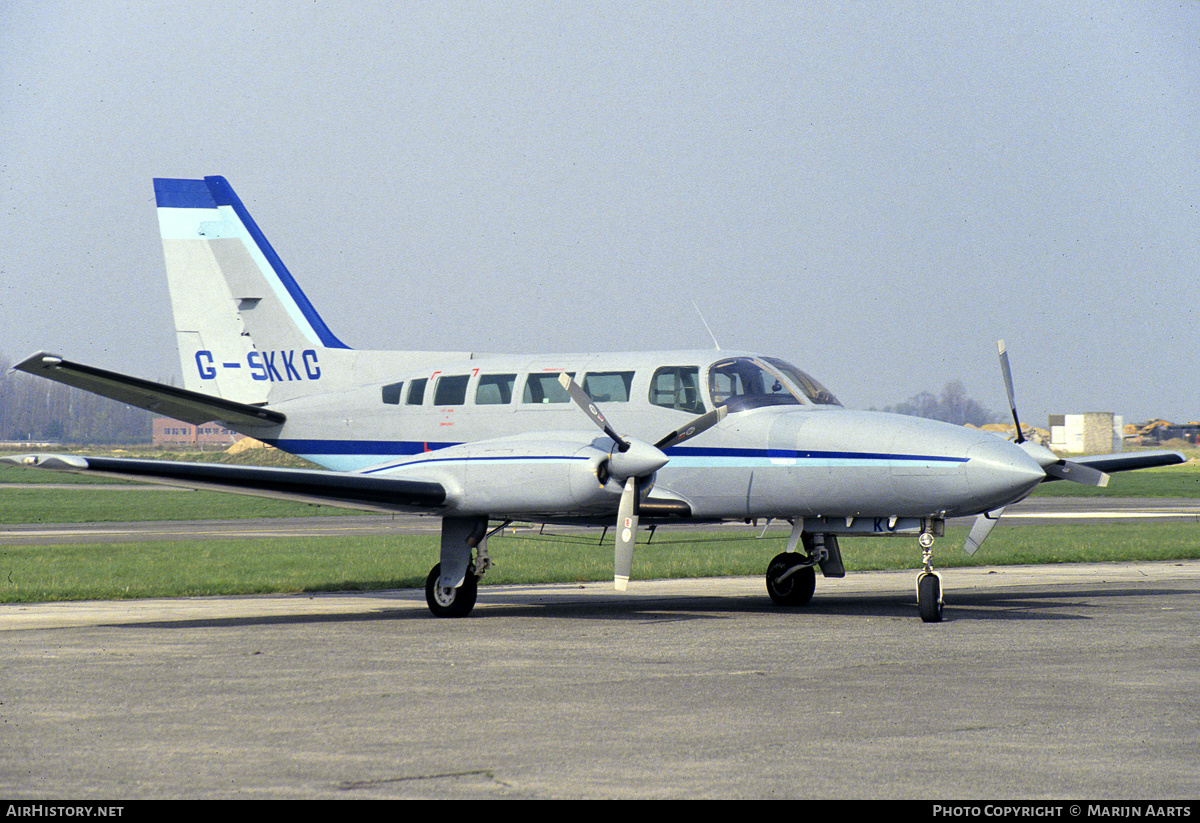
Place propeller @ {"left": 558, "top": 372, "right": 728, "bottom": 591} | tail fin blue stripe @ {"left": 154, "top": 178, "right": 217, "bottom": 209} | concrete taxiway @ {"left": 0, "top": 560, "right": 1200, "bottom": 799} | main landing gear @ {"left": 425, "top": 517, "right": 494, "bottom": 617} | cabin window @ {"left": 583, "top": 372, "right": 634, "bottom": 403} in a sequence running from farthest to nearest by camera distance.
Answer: tail fin blue stripe @ {"left": 154, "top": 178, "right": 217, "bottom": 209} < cabin window @ {"left": 583, "top": 372, "right": 634, "bottom": 403} < main landing gear @ {"left": 425, "top": 517, "right": 494, "bottom": 617} < propeller @ {"left": 558, "top": 372, "right": 728, "bottom": 591} < concrete taxiway @ {"left": 0, "top": 560, "right": 1200, "bottom": 799}

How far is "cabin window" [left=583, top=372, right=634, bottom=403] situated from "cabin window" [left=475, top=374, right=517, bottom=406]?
3.67 ft

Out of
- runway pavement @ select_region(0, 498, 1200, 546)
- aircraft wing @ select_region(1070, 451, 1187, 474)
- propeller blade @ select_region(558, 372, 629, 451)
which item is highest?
propeller blade @ select_region(558, 372, 629, 451)

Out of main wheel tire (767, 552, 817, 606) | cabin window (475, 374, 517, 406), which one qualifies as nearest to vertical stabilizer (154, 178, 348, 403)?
cabin window (475, 374, 517, 406)

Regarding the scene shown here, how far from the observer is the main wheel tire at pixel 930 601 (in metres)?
14.4

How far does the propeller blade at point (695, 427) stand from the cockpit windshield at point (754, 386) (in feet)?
0.94

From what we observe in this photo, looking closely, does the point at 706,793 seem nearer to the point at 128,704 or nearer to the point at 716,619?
the point at 128,704

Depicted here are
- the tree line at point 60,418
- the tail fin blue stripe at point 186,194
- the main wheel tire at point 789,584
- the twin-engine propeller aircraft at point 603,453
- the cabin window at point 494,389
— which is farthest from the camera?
the tree line at point 60,418

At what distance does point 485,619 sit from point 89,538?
781 inches

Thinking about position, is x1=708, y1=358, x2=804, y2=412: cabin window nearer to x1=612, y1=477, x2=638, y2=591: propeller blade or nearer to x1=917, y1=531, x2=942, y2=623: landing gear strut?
x1=612, y1=477, x2=638, y2=591: propeller blade

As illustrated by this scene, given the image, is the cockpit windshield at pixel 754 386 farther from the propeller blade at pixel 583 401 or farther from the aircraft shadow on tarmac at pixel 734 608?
the aircraft shadow on tarmac at pixel 734 608

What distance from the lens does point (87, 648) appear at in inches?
506

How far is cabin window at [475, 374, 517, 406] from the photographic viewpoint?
1711cm

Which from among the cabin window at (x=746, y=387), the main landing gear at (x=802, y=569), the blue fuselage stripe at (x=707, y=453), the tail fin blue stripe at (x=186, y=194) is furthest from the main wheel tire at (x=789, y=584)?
the tail fin blue stripe at (x=186, y=194)
